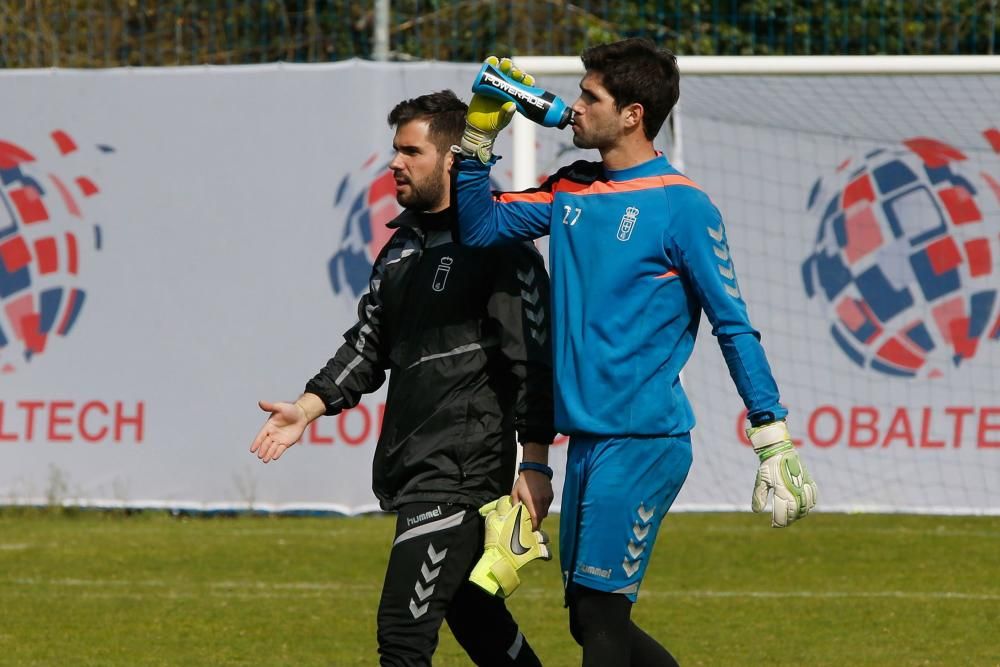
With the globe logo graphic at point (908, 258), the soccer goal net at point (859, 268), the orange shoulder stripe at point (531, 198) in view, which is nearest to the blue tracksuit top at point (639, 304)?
the orange shoulder stripe at point (531, 198)

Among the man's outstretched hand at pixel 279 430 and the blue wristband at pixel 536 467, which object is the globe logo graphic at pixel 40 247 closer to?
the man's outstretched hand at pixel 279 430

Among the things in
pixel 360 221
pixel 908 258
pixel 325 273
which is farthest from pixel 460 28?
pixel 908 258

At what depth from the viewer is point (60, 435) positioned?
10.9m

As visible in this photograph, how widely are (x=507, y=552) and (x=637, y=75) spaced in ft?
4.36

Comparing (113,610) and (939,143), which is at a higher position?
(939,143)

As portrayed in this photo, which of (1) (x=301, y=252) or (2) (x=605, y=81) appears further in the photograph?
(1) (x=301, y=252)

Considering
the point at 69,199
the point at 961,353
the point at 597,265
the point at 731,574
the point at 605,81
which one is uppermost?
the point at 605,81

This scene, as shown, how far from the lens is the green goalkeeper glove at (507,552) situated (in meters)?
4.47

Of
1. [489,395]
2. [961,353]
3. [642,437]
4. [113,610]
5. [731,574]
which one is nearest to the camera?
[642,437]

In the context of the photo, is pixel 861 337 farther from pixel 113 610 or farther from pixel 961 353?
pixel 113 610

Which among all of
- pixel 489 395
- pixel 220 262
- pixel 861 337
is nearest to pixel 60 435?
pixel 220 262

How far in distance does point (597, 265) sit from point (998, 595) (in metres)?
4.67

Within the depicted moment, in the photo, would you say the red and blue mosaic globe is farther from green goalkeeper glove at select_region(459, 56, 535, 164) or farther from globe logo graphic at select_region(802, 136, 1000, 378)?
green goalkeeper glove at select_region(459, 56, 535, 164)

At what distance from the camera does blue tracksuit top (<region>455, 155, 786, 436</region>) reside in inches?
168
